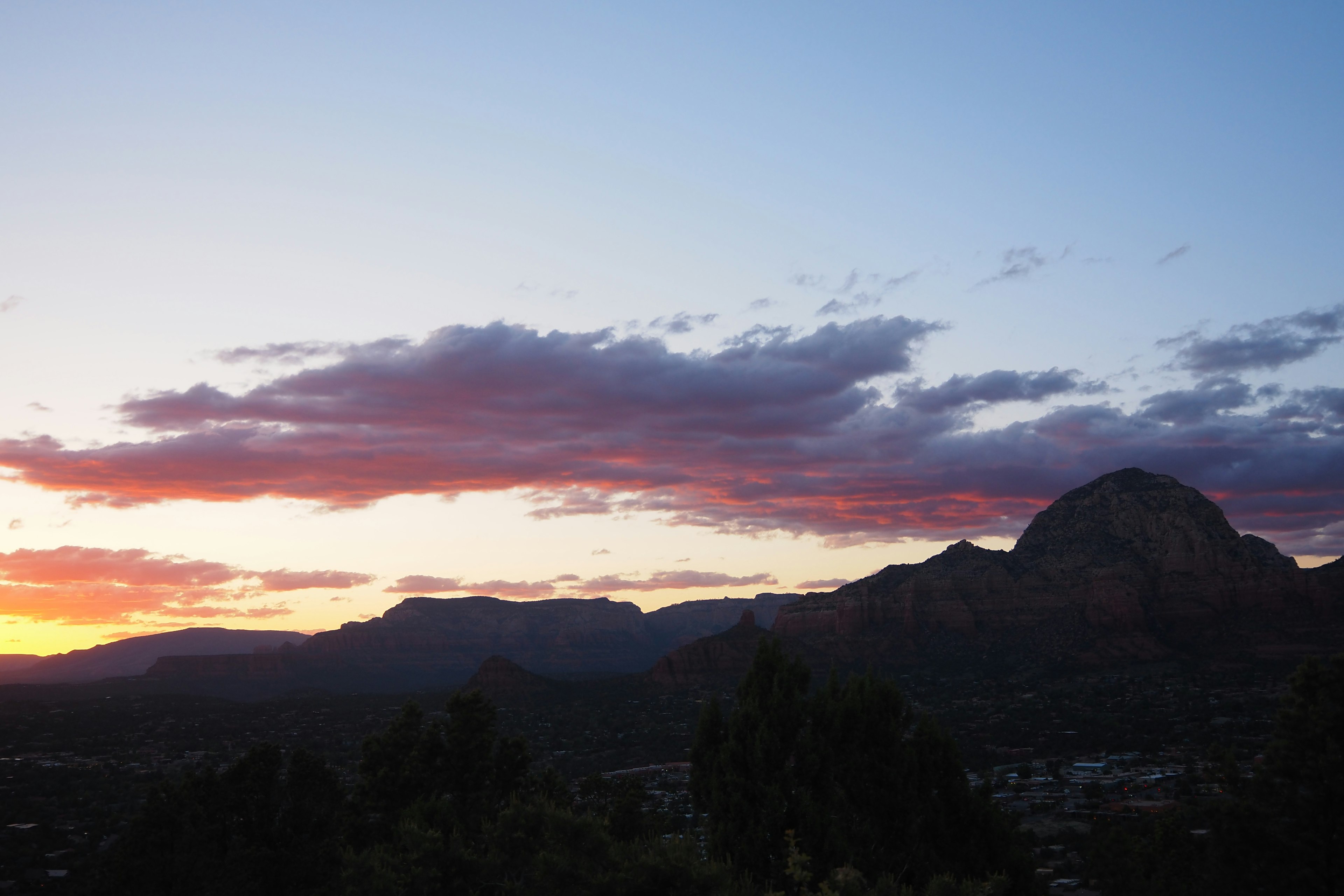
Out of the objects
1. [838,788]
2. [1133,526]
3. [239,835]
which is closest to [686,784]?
[239,835]

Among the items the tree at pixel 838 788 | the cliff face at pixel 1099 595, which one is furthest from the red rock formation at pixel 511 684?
the tree at pixel 838 788

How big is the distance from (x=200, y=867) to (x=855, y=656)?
131044 mm

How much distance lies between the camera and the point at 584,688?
15312 cm

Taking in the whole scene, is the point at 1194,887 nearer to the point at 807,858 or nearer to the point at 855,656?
the point at 807,858

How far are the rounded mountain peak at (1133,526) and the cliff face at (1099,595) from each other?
0.22m

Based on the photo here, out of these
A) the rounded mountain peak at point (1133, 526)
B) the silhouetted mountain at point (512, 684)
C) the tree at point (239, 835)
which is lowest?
the silhouetted mountain at point (512, 684)

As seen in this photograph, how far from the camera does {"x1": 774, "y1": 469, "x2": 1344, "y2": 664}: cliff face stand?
130250 mm

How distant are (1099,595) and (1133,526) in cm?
2030

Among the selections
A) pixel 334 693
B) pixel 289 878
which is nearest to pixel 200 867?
pixel 289 878

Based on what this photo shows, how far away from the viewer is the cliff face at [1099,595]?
5128 inches

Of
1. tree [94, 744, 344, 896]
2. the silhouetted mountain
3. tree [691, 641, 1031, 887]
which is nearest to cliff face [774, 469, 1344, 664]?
the silhouetted mountain

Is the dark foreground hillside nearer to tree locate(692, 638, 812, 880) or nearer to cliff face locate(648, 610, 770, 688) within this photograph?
tree locate(692, 638, 812, 880)

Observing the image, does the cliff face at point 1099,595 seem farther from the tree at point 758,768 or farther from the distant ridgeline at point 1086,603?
the tree at point 758,768

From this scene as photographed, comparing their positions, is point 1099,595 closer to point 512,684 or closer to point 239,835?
point 512,684
